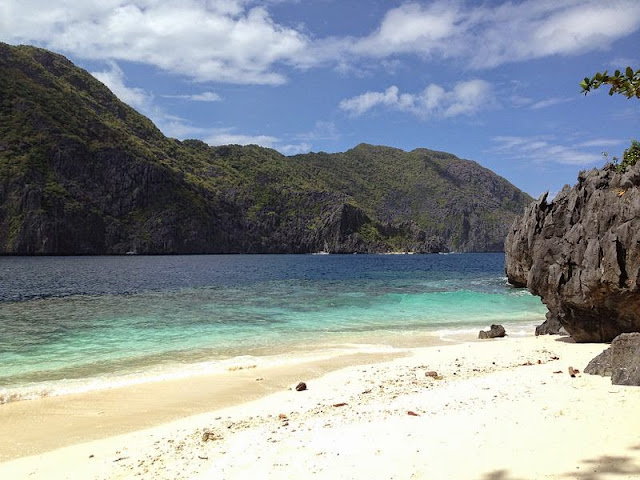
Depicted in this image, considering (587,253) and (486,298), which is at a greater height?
(587,253)

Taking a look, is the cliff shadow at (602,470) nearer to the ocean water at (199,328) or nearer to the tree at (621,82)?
the tree at (621,82)

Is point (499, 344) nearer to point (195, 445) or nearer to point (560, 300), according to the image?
point (560, 300)

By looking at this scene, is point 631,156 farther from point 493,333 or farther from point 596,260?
point 493,333

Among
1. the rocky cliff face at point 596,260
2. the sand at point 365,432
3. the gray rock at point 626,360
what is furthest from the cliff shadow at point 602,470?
the rocky cliff face at point 596,260

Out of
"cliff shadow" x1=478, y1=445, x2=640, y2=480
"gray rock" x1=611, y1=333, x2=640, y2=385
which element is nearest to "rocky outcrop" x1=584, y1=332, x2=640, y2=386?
"gray rock" x1=611, y1=333, x2=640, y2=385

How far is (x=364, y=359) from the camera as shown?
60.6 feet

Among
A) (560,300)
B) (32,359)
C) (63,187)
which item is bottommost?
(32,359)

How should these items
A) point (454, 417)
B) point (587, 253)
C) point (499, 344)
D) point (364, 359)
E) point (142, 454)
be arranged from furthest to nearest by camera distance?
1. point (499, 344)
2. point (364, 359)
3. point (587, 253)
4. point (454, 417)
5. point (142, 454)

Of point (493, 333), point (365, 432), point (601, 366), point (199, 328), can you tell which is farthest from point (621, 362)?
point (199, 328)

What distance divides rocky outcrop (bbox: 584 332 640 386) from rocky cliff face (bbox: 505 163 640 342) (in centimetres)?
463

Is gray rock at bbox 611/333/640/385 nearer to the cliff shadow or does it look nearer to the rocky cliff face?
the cliff shadow

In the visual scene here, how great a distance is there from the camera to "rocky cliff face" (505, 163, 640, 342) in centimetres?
1585

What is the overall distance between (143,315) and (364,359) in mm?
19069

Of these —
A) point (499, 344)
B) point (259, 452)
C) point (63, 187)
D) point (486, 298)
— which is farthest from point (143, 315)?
point (63, 187)
